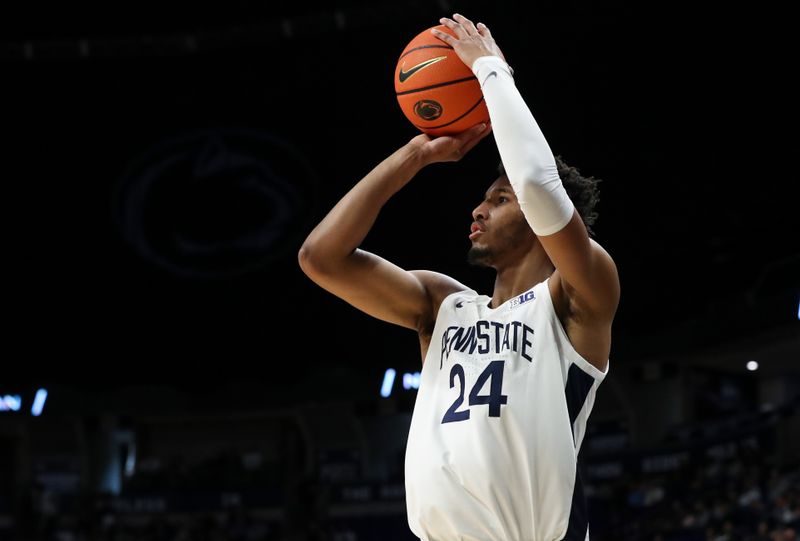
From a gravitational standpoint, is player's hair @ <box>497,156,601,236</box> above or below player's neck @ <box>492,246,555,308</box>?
above

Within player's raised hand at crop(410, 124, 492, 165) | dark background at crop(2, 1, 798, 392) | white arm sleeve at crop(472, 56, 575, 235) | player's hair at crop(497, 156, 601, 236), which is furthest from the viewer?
dark background at crop(2, 1, 798, 392)

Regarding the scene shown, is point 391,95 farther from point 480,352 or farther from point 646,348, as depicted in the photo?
point 480,352

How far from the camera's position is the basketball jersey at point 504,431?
298cm

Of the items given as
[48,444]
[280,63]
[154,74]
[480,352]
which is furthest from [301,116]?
[480,352]

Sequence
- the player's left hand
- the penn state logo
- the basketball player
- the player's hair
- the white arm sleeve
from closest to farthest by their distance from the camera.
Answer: the white arm sleeve < the basketball player < the player's left hand < the penn state logo < the player's hair

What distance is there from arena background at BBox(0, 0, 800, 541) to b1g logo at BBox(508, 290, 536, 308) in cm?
1119

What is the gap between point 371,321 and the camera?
22.9 metres

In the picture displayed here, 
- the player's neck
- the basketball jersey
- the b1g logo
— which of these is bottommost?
the basketball jersey

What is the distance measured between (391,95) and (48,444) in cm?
1404

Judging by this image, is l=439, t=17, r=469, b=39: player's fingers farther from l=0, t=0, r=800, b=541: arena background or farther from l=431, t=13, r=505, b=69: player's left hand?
l=0, t=0, r=800, b=541: arena background

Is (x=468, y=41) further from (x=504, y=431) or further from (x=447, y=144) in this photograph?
(x=504, y=431)

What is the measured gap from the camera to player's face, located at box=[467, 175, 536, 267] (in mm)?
3400

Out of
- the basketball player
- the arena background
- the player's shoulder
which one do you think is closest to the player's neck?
the basketball player

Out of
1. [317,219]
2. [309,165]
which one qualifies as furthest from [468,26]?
[317,219]
